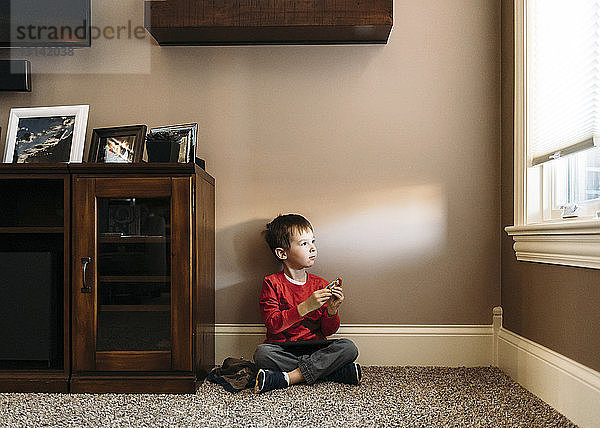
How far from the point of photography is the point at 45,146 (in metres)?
2.65

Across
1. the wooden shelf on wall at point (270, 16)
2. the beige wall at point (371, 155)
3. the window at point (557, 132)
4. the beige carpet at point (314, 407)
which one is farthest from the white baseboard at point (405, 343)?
the wooden shelf on wall at point (270, 16)

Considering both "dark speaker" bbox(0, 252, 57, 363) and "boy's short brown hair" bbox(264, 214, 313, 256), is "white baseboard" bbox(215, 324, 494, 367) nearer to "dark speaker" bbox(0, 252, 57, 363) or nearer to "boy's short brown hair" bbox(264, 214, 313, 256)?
"boy's short brown hair" bbox(264, 214, 313, 256)

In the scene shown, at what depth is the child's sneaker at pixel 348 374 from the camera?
7.80 ft

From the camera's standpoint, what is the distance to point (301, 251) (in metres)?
2.57

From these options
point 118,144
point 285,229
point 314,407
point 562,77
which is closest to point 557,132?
point 562,77

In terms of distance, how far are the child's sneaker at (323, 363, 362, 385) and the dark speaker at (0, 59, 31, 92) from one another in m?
1.69

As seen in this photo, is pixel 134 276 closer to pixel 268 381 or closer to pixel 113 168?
pixel 113 168

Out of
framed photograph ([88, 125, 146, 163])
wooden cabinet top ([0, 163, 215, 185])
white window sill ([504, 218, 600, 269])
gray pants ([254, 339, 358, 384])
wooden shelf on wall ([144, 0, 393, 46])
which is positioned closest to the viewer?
white window sill ([504, 218, 600, 269])

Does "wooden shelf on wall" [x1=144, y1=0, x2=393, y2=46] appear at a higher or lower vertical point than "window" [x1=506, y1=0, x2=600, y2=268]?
higher

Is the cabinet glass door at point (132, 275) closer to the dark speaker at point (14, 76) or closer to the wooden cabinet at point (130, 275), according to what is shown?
the wooden cabinet at point (130, 275)

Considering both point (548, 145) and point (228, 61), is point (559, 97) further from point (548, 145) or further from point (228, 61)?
point (228, 61)

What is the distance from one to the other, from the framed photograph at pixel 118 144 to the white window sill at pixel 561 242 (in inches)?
56.9

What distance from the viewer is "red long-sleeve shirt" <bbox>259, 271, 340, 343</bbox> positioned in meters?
2.49

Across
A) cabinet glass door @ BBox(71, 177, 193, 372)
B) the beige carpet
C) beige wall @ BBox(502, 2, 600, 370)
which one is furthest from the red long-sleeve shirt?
beige wall @ BBox(502, 2, 600, 370)
